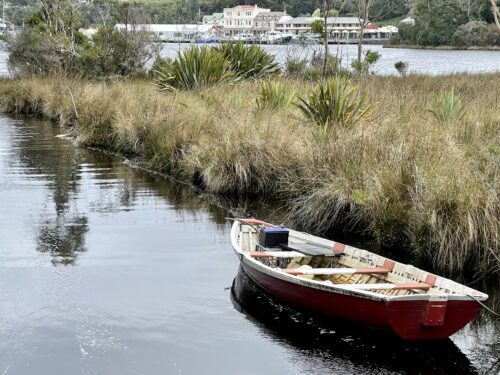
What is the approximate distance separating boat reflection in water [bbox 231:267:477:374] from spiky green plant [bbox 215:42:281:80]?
19.7m

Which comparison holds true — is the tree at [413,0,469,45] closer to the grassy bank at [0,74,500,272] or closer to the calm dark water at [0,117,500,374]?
the grassy bank at [0,74,500,272]

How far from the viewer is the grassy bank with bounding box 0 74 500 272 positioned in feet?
36.2

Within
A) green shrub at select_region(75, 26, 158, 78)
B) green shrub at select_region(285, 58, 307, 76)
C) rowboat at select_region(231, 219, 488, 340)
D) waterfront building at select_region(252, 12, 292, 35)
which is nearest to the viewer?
rowboat at select_region(231, 219, 488, 340)

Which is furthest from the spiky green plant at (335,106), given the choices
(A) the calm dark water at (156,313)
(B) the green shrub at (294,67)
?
(B) the green shrub at (294,67)

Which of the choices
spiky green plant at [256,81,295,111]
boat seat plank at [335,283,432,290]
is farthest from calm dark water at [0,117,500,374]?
spiky green plant at [256,81,295,111]

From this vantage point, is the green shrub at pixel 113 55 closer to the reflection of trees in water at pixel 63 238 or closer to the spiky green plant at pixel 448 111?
the spiky green plant at pixel 448 111

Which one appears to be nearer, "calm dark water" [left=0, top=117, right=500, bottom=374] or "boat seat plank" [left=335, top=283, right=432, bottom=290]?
"calm dark water" [left=0, top=117, right=500, bottom=374]

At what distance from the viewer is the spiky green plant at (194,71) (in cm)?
2497

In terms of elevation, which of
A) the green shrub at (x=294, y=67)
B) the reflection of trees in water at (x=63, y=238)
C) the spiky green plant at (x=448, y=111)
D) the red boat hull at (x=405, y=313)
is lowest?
the reflection of trees in water at (x=63, y=238)

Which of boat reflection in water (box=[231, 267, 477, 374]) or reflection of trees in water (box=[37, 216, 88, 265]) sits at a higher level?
reflection of trees in water (box=[37, 216, 88, 265])

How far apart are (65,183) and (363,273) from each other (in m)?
9.59

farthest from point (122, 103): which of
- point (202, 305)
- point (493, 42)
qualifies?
point (493, 42)

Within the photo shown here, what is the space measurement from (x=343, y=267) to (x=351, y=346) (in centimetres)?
179

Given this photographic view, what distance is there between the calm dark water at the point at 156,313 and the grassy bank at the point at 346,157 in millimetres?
1442
